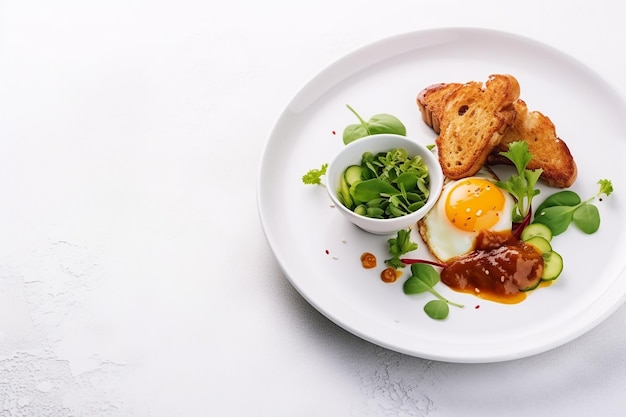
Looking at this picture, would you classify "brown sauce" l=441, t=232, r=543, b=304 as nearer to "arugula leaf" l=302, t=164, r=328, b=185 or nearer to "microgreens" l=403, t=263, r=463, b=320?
"microgreens" l=403, t=263, r=463, b=320

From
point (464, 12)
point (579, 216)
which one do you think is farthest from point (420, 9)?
point (579, 216)

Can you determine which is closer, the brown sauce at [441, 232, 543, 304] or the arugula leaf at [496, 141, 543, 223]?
the brown sauce at [441, 232, 543, 304]

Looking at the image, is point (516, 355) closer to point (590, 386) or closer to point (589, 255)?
point (590, 386)

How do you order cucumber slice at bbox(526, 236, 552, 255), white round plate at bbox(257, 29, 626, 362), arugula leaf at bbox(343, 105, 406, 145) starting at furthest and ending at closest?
arugula leaf at bbox(343, 105, 406, 145), cucumber slice at bbox(526, 236, 552, 255), white round plate at bbox(257, 29, 626, 362)

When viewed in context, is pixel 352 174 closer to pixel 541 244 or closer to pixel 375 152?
pixel 375 152

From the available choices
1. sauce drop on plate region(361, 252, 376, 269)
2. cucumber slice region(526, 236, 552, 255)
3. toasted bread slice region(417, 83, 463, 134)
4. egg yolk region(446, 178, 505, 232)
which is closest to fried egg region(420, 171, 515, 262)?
egg yolk region(446, 178, 505, 232)

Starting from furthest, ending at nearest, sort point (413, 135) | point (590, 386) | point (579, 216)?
point (413, 135), point (579, 216), point (590, 386)
